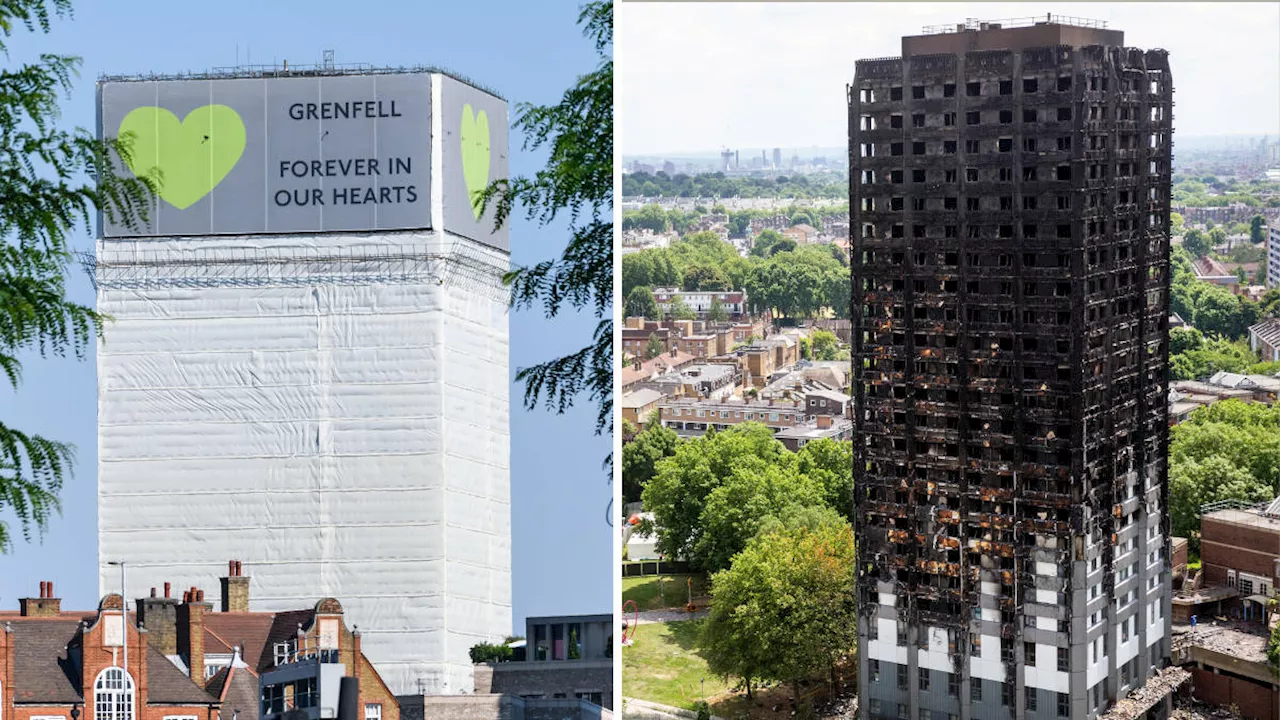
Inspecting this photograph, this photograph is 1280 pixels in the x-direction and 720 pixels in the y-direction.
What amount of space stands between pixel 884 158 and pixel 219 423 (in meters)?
3.60

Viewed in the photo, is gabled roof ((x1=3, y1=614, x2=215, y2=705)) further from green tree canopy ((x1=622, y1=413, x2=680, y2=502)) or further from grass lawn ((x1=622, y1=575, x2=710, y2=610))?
green tree canopy ((x1=622, y1=413, x2=680, y2=502))

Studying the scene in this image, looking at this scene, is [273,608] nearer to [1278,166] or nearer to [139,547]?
[139,547]

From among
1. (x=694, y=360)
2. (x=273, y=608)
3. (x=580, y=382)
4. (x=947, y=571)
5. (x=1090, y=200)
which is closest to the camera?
(x=273, y=608)

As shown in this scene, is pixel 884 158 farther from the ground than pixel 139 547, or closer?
farther from the ground

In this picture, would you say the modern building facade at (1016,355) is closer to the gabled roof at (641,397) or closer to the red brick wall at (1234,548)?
the red brick wall at (1234,548)

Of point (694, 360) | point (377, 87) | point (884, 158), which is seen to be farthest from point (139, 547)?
point (694, 360)

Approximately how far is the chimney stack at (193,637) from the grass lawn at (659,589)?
5014 mm

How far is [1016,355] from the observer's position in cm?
759

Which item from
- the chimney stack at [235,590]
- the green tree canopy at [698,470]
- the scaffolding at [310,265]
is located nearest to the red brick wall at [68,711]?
the chimney stack at [235,590]

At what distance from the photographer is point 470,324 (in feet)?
18.8

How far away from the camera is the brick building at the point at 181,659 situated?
5223 mm

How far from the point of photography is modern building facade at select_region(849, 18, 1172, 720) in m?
7.42

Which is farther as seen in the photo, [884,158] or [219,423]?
[884,158]

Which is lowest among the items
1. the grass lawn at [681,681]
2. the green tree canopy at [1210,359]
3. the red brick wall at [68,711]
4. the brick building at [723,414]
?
the grass lawn at [681,681]
